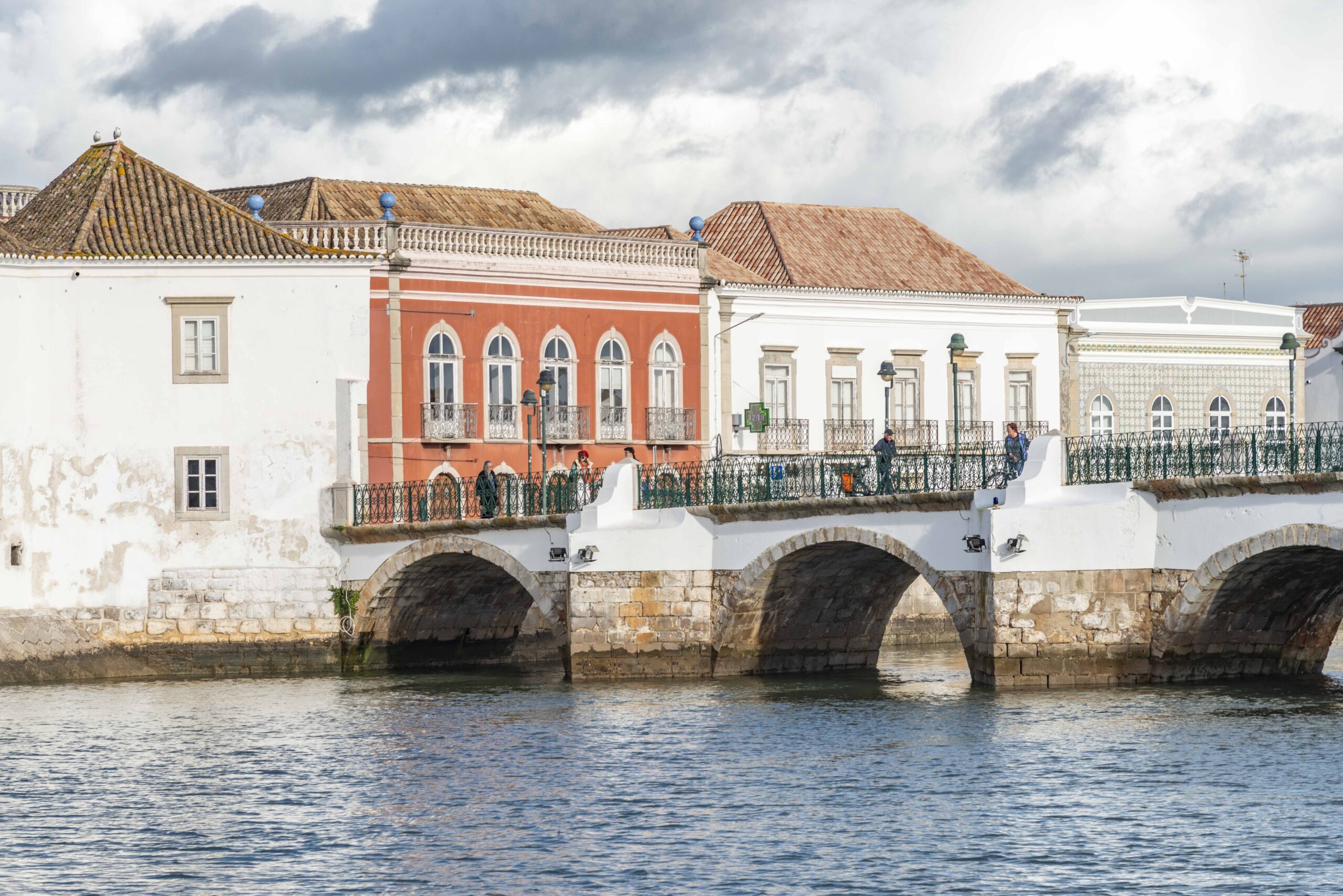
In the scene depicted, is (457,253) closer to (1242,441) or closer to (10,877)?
(1242,441)

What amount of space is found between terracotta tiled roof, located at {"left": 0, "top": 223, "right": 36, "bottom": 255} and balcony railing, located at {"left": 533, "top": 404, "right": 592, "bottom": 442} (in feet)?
31.3

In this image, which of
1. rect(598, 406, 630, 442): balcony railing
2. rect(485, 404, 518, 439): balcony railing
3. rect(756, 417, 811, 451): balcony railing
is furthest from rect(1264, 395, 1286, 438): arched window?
rect(485, 404, 518, 439): balcony railing

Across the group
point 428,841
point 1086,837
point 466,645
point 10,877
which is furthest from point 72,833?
point 466,645

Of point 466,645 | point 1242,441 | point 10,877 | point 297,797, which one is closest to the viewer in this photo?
point 10,877

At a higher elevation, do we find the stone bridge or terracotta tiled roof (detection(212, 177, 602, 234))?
terracotta tiled roof (detection(212, 177, 602, 234))

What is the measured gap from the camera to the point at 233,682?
1446 inches

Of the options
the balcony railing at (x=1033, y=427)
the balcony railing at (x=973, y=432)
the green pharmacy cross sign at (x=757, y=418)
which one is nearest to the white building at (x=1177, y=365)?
the balcony railing at (x=1033, y=427)

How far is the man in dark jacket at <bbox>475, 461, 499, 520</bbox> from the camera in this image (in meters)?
37.0

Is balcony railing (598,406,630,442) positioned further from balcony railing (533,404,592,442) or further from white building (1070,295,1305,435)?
white building (1070,295,1305,435)

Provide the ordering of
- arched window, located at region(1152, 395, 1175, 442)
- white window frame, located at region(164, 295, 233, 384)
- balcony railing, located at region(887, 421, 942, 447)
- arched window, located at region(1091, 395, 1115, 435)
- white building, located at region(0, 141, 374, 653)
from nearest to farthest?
white building, located at region(0, 141, 374, 653) → white window frame, located at region(164, 295, 233, 384) → balcony railing, located at region(887, 421, 942, 447) → arched window, located at region(1091, 395, 1115, 435) → arched window, located at region(1152, 395, 1175, 442)

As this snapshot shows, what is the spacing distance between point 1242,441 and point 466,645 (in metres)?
16.4

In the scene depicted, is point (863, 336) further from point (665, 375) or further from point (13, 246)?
point (13, 246)

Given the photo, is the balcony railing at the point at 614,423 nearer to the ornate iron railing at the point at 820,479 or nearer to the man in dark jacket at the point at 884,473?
the ornate iron railing at the point at 820,479

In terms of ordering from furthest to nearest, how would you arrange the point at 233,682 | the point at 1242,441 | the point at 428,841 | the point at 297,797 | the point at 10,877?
the point at 233,682 < the point at 1242,441 < the point at 297,797 < the point at 428,841 < the point at 10,877
